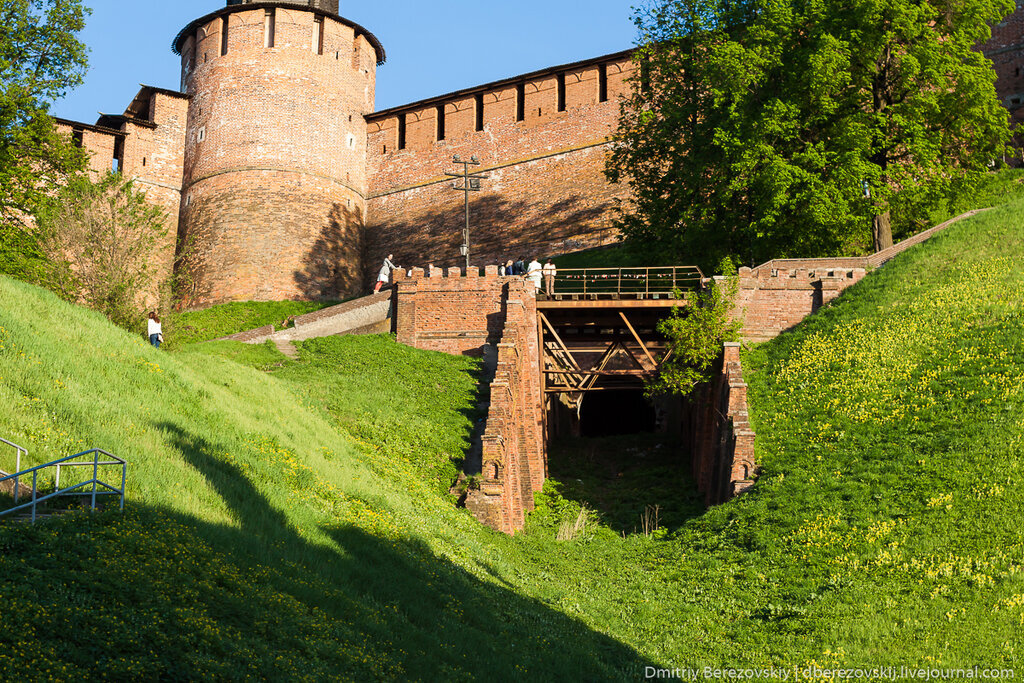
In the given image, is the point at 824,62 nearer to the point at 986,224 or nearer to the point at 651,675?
the point at 986,224

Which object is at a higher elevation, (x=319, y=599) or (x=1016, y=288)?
(x=1016, y=288)

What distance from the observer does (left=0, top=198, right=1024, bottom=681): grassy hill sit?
12086mm

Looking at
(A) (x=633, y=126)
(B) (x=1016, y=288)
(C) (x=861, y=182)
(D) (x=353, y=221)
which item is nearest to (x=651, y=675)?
(B) (x=1016, y=288)

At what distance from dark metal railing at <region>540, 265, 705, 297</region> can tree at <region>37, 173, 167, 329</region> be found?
11046 millimetres

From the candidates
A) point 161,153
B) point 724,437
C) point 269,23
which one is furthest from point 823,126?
point 161,153

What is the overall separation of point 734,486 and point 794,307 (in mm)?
7949

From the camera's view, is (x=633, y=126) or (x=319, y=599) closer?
(x=319, y=599)

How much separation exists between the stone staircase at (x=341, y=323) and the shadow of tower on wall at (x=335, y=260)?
36.1 ft

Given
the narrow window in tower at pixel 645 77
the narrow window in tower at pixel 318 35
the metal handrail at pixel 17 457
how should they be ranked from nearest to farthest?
the metal handrail at pixel 17 457 < the narrow window in tower at pixel 645 77 < the narrow window in tower at pixel 318 35

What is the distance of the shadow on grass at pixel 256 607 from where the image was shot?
10875 millimetres

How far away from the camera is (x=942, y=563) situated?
720 inches

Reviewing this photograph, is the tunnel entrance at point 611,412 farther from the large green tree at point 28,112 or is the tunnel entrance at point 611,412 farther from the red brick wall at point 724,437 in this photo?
the large green tree at point 28,112

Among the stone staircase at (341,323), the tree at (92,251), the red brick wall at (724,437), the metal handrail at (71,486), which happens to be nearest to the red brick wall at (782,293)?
the red brick wall at (724,437)

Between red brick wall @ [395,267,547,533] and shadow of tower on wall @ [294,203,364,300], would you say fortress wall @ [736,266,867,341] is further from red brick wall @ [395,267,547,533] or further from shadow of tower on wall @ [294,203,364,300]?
shadow of tower on wall @ [294,203,364,300]
